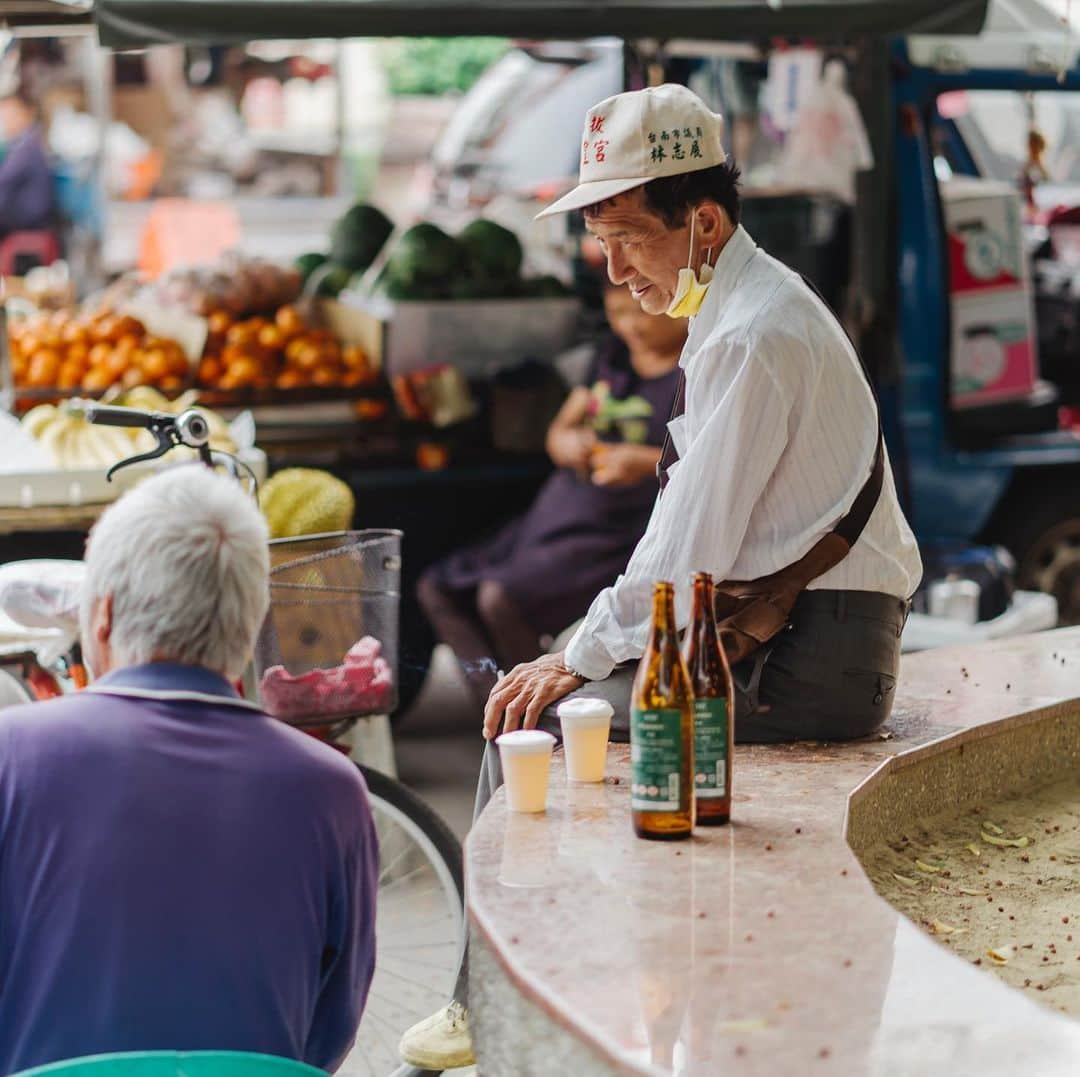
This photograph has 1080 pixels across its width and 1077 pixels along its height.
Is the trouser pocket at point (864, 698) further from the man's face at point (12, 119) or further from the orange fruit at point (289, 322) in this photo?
the man's face at point (12, 119)

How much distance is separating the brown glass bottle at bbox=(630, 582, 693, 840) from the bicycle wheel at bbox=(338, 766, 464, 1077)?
0.90 meters

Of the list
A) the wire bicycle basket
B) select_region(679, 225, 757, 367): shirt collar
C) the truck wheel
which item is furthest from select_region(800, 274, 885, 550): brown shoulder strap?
the truck wheel

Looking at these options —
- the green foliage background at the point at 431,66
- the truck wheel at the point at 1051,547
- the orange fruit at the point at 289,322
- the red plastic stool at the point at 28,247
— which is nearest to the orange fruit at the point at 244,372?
the orange fruit at the point at 289,322

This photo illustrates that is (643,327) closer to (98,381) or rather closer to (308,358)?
(308,358)

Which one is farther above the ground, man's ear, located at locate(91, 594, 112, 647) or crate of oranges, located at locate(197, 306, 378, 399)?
crate of oranges, located at locate(197, 306, 378, 399)

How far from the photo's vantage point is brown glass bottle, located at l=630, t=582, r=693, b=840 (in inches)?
103

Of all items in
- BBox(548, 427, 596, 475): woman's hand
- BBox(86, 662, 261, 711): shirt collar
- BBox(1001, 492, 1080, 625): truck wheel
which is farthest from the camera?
BBox(1001, 492, 1080, 625): truck wheel

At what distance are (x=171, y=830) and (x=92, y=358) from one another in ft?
14.2

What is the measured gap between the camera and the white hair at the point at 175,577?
217 centimetres

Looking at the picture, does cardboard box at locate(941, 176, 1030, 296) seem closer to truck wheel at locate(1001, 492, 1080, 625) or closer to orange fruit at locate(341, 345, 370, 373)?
truck wheel at locate(1001, 492, 1080, 625)

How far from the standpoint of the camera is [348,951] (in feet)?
7.43

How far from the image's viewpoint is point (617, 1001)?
2.13 m

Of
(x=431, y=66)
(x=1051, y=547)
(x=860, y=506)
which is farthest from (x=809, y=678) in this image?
(x=431, y=66)

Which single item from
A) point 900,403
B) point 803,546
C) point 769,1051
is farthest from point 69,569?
point 900,403
